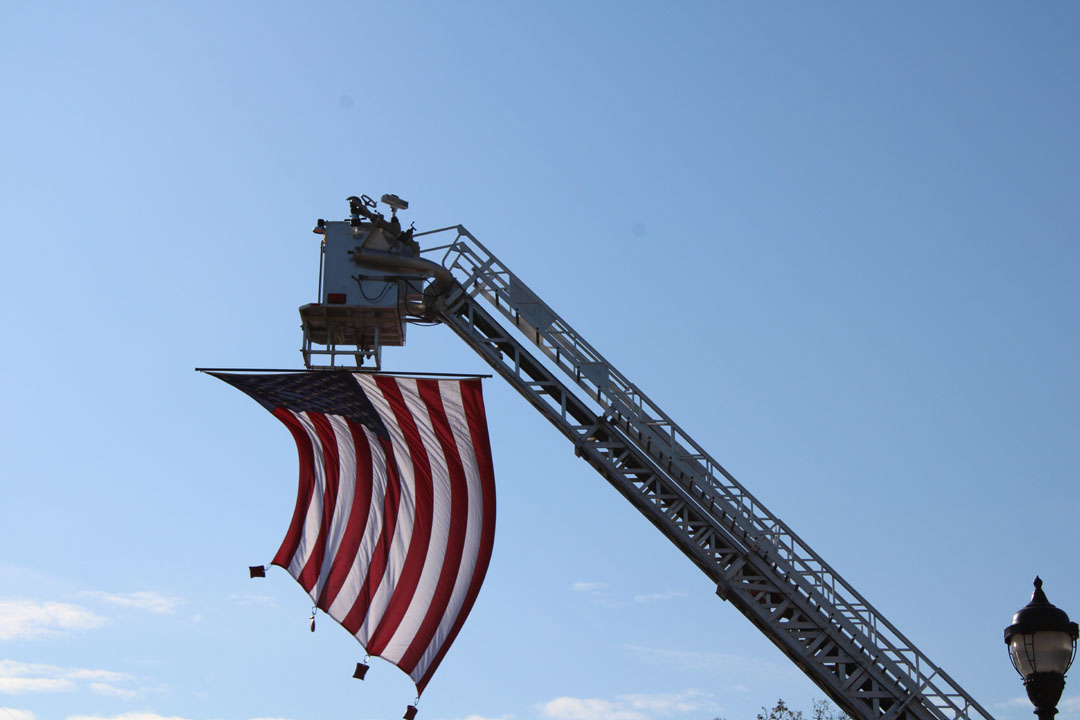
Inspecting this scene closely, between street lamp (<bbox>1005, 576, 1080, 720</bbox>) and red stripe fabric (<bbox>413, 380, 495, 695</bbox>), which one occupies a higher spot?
red stripe fabric (<bbox>413, 380, 495, 695</bbox>)

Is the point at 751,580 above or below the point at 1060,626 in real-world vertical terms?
above

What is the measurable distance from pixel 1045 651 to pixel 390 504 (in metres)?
15.0

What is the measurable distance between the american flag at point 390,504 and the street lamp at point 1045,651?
13849 millimetres

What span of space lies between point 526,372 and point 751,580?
589 centimetres

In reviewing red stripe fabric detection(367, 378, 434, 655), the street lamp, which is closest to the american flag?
red stripe fabric detection(367, 378, 434, 655)

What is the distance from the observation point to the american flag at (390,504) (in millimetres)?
24078

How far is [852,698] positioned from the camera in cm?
2291

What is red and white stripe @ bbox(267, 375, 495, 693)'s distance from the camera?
24047mm

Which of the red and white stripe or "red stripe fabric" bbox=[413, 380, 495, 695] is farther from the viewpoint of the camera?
"red stripe fabric" bbox=[413, 380, 495, 695]

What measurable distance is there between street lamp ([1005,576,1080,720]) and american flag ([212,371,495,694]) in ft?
45.4

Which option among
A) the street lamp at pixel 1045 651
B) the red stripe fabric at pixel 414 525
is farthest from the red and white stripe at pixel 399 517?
the street lamp at pixel 1045 651

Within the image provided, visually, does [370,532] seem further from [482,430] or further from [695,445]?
[695,445]

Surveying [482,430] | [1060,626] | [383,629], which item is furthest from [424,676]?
[1060,626]

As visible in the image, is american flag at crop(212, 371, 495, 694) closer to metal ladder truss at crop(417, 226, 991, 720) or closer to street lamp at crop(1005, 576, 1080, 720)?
metal ladder truss at crop(417, 226, 991, 720)
